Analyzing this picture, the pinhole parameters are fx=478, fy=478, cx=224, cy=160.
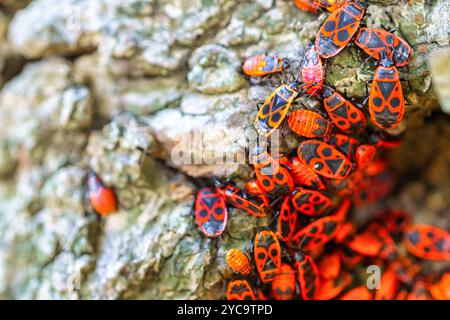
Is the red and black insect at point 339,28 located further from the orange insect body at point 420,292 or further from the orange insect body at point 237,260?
the orange insect body at point 420,292

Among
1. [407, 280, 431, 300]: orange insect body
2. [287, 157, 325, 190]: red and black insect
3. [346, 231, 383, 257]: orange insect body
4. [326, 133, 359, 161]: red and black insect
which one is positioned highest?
[326, 133, 359, 161]: red and black insect

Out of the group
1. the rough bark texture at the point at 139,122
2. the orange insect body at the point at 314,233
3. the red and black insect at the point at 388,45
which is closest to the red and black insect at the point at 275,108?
Result: the rough bark texture at the point at 139,122

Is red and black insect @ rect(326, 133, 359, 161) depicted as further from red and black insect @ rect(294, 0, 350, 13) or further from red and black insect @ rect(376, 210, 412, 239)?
red and black insect @ rect(376, 210, 412, 239)

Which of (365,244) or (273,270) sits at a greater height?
(273,270)

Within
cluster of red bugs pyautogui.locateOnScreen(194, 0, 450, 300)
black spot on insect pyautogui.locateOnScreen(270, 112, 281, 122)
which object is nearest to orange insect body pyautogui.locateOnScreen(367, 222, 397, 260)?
cluster of red bugs pyautogui.locateOnScreen(194, 0, 450, 300)

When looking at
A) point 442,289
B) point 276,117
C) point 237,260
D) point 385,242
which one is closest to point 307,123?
point 276,117

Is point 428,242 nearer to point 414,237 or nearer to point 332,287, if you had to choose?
point 414,237
